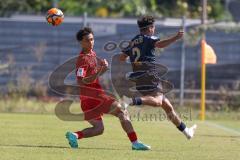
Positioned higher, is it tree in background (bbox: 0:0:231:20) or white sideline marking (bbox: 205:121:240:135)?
white sideline marking (bbox: 205:121:240:135)

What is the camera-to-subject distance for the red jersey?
498 inches

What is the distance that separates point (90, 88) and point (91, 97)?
19 centimetres

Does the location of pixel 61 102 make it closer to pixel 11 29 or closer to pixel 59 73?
pixel 59 73

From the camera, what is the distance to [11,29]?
25594mm

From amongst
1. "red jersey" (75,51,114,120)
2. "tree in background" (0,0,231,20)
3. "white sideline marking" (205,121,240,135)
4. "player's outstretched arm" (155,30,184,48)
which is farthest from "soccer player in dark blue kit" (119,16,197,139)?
"tree in background" (0,0,231,20)

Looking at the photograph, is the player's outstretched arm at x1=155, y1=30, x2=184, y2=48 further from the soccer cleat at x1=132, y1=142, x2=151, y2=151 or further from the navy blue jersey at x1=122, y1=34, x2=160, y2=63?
the soccer cleat at x1=132, y1=142, x2=151, y2=151

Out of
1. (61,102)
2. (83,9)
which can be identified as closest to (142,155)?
(61,102)

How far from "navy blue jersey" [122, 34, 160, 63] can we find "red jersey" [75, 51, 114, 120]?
819 millimetres

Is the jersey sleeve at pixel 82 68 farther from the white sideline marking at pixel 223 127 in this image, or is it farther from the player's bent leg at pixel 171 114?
the white sideline marking at pixel 223 127

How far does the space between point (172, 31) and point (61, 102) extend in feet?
14.2

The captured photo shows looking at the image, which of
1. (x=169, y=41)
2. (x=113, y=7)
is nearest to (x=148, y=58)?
(x=169, y=41)

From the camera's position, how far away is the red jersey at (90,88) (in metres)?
12.7

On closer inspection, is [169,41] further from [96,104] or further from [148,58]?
[96,104]

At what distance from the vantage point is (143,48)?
13289 millimetres
